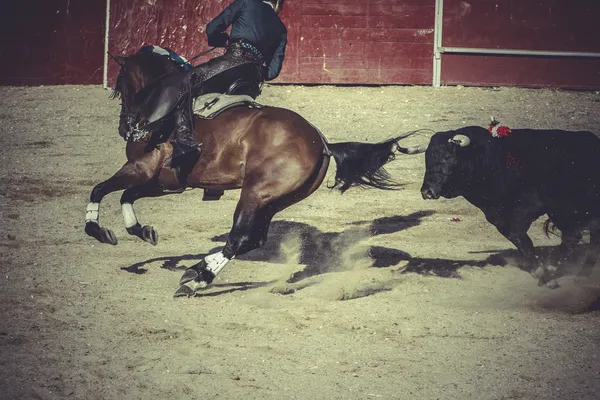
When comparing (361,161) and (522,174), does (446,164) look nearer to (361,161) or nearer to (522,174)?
(522,174)

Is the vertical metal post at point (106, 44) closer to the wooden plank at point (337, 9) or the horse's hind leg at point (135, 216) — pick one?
the wooden plank at point (337, 9)

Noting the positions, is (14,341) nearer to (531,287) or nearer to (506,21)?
(531,287)

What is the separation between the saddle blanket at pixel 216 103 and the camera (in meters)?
6.59

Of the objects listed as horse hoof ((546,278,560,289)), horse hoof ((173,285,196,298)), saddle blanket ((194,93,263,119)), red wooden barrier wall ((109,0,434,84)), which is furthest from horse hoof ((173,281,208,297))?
red wooden barrier wall ((109,0,434,84))

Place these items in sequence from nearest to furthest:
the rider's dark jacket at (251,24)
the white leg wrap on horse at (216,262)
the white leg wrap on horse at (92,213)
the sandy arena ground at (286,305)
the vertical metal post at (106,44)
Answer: the sandy arena ground at (286,305) → the white leg wrap on horse at (216,262) → the rider's dark jacket at (251,24) → the white leg wrap on horse at (92,213) → the vertical metal post at (106,44)

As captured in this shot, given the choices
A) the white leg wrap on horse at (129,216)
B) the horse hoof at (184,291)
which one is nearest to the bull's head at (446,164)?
the horse hoof at (184,291)

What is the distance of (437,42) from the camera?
532 inches

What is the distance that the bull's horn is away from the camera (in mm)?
6516

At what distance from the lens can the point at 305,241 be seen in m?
8.25

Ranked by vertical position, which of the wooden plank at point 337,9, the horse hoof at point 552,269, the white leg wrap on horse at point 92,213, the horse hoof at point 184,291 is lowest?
the horse hoof at point 552,269

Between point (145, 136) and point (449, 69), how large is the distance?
780 centimetres

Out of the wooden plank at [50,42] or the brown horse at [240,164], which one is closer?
the brown horse at [240,164]

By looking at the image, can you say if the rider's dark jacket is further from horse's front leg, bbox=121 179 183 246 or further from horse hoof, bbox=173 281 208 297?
horse hoof, bbox=173 281 208 297

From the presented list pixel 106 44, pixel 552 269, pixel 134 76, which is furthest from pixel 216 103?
pixel 106 44
